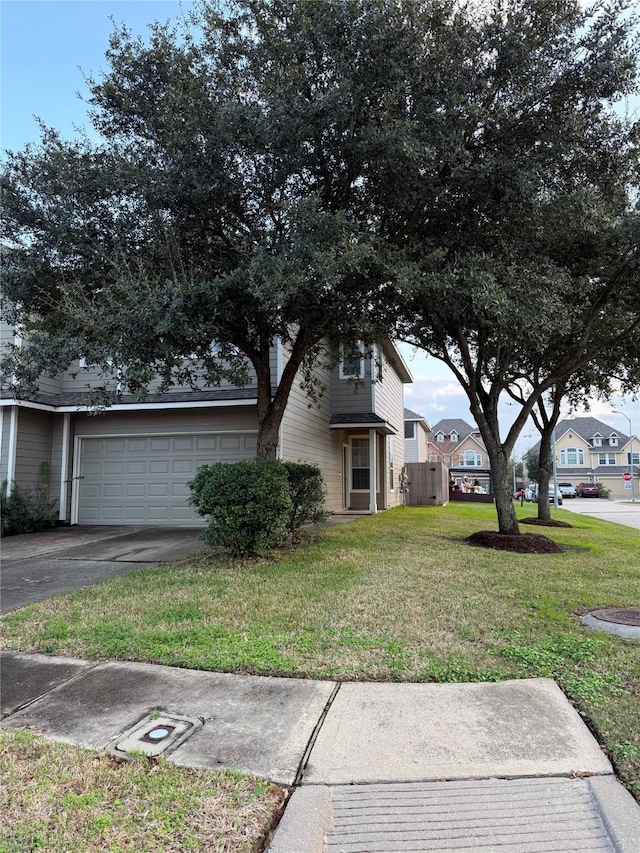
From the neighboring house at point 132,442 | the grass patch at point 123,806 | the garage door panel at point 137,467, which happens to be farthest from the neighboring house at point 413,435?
the grass patch at point 123,806

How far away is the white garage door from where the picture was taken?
1221cm

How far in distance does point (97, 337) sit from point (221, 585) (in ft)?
Answer: 11.5

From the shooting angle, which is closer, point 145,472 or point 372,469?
point 145,472

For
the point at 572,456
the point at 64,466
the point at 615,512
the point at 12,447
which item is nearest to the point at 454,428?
the point at 572,456

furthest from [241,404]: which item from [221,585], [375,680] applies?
[375,680]

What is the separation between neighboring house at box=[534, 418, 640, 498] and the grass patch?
60.9m

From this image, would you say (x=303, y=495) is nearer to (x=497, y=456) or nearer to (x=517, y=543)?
(x=517, y=543)

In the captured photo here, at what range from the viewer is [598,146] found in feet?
25.7

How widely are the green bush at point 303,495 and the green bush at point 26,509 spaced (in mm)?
6282

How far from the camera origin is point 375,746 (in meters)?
2.67

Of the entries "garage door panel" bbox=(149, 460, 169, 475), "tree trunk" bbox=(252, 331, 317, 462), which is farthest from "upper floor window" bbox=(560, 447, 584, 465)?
"tree trunk" bbox=(252, 331, 317, 462)

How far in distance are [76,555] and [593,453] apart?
204ft

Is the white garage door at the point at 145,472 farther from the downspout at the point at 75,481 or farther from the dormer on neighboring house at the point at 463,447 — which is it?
the dormer on neighboring house at the point at 463,447

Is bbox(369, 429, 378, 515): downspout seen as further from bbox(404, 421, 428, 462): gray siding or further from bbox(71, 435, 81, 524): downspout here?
A: bbox(404, 421, 428, 462): gray siding
